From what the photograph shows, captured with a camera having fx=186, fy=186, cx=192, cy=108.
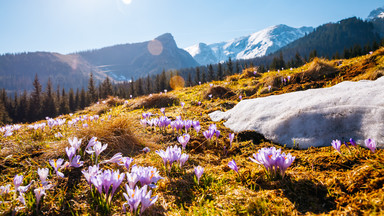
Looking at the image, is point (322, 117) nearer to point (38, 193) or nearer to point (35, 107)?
point (38, 193)

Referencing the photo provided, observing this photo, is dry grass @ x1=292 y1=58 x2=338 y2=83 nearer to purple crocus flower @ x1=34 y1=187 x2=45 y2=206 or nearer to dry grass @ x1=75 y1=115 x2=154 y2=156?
dry grass @ x1=75 y1=115 x2=154 y2=156

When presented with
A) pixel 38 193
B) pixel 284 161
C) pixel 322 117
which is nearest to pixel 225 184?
pixel 284 161

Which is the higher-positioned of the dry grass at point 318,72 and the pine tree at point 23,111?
the dry grass at point 318,72

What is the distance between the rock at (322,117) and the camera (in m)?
2.13

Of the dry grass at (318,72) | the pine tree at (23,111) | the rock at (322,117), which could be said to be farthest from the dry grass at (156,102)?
the pine tree at (23,111)

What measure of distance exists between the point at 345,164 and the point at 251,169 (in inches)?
34.3

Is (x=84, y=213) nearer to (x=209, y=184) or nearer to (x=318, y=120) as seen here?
(x=209, y=184)

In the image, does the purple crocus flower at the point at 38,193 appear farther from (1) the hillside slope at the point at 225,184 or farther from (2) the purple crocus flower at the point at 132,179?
(2) the purple crocus flower at the point at 132,179

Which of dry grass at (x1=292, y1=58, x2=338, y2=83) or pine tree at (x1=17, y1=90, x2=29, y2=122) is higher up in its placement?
dry grass at (x1=292, y1=58, x2=338, y2=83)

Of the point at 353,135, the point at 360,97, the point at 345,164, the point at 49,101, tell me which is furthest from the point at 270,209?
the point at 49,101

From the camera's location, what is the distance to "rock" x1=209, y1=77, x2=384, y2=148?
213cm

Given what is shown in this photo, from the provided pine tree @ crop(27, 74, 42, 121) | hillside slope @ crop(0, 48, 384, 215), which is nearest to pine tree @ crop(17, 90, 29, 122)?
pine tree @ crop(27, 74, 42, 121)

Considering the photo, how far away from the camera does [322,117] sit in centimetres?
247

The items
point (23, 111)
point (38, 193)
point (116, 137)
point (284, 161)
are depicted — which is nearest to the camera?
point (38, 193)
